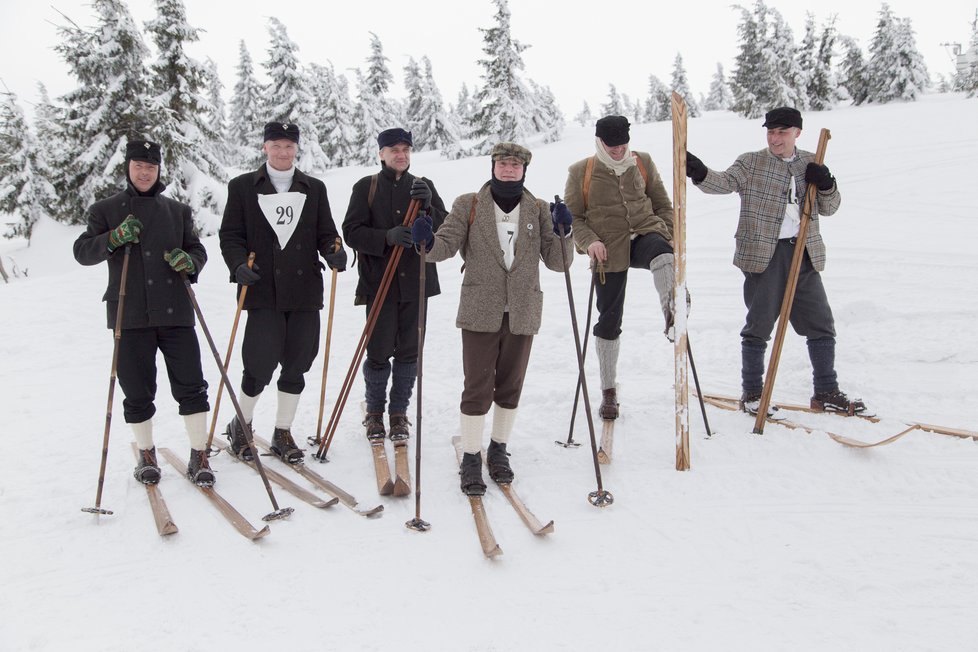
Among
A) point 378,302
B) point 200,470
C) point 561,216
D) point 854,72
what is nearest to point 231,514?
point 200,470

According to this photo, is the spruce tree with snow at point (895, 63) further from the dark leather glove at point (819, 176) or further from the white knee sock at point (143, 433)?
the white knee sock at point (143, 433)

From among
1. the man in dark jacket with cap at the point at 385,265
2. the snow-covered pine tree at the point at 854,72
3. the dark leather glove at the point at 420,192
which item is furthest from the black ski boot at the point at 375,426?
the snow-covered pine tree at the point at 854,72

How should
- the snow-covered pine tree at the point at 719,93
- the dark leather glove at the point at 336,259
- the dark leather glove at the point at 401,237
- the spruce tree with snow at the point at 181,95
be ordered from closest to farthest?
the dark leather glove at the point at 401,237, the dark leather glove at the point at 336,259, the spruce tree with snow at the point at 181,95, the snow-covered pine tree at the point at 719,93

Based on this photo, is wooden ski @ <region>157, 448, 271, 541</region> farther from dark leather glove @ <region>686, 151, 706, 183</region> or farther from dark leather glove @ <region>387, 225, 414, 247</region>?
dark leather glove @ <region>686, 151, 706, 183</region>

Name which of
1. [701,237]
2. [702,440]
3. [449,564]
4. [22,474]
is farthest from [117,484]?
[701,237]

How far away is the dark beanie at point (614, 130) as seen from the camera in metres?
4.34

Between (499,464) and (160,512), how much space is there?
2.09 meters

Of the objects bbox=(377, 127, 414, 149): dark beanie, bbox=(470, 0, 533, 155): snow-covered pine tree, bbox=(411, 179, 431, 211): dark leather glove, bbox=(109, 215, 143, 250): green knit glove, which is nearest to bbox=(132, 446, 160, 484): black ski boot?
bbox=(109, 215, 143, 250): green knit glove

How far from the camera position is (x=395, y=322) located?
15.3ft

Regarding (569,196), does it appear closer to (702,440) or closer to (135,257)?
(702,440)

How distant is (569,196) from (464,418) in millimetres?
1936

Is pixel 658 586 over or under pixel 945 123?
under

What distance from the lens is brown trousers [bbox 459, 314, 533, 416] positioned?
386 centimetres

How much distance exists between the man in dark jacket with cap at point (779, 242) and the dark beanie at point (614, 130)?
0.70m
